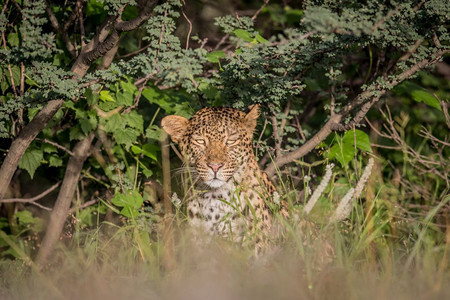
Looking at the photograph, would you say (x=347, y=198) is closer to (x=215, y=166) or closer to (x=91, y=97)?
(x=215, y=166)

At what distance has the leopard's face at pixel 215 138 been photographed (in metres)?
4.92

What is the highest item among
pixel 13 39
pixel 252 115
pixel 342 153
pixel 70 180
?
pixel 13 39

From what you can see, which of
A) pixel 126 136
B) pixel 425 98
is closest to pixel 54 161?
pixel 126 136

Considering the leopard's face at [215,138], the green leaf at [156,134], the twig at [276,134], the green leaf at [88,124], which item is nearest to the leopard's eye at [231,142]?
the leopard's face at [215,138]

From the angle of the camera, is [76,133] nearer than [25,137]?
No

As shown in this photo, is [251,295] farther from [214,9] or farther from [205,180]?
[214,9]

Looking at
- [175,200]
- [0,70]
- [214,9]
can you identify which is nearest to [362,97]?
[175,200]

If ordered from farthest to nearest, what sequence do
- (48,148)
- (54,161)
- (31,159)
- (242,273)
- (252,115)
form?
(54,161)
(48,148)
(31,159)
(252,115)
(242,273)

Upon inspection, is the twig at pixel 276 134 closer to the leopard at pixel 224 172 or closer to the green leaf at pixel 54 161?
the leopard at pixel 224 172

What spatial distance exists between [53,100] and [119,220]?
4.20 feet

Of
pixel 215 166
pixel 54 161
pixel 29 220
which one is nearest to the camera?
pixel 215 166

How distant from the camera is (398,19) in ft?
15.5

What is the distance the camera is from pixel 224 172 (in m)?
4.86

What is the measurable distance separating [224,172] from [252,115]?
0.67 metres
